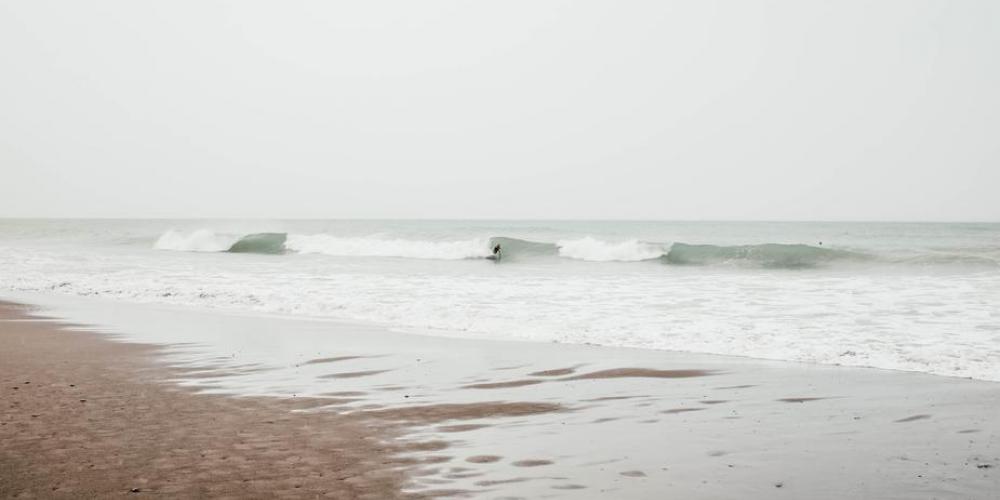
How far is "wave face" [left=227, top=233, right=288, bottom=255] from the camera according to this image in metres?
51.1

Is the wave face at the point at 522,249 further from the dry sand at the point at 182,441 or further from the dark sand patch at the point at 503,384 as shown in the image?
the dry sand at the point at 182,441

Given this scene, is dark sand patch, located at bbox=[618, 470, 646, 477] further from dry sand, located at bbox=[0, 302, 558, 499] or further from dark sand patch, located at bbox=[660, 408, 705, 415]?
dark sand patch, located at bbox=[660, 408, 705, 415]

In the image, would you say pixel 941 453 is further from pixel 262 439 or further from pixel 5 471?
pixel 5 471

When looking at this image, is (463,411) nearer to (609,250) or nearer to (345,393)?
(345,393)

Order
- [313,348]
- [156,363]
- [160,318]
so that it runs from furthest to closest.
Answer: [160,318] → [313,348] → [156,363]

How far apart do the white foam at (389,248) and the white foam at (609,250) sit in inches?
199

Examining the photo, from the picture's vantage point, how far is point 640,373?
29.4 ft

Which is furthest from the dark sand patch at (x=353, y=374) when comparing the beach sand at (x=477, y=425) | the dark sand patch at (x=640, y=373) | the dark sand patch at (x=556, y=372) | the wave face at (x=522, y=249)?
the wave face at (x=522, y=249)

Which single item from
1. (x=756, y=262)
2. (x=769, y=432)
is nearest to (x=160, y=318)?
(x=769, y=432)

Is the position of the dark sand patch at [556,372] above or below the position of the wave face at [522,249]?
below

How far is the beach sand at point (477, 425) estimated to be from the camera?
477 cm

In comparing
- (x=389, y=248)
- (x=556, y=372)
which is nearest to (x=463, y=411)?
(x=556, y=372)

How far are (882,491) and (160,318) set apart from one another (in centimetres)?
1315

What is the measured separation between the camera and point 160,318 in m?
14.5
